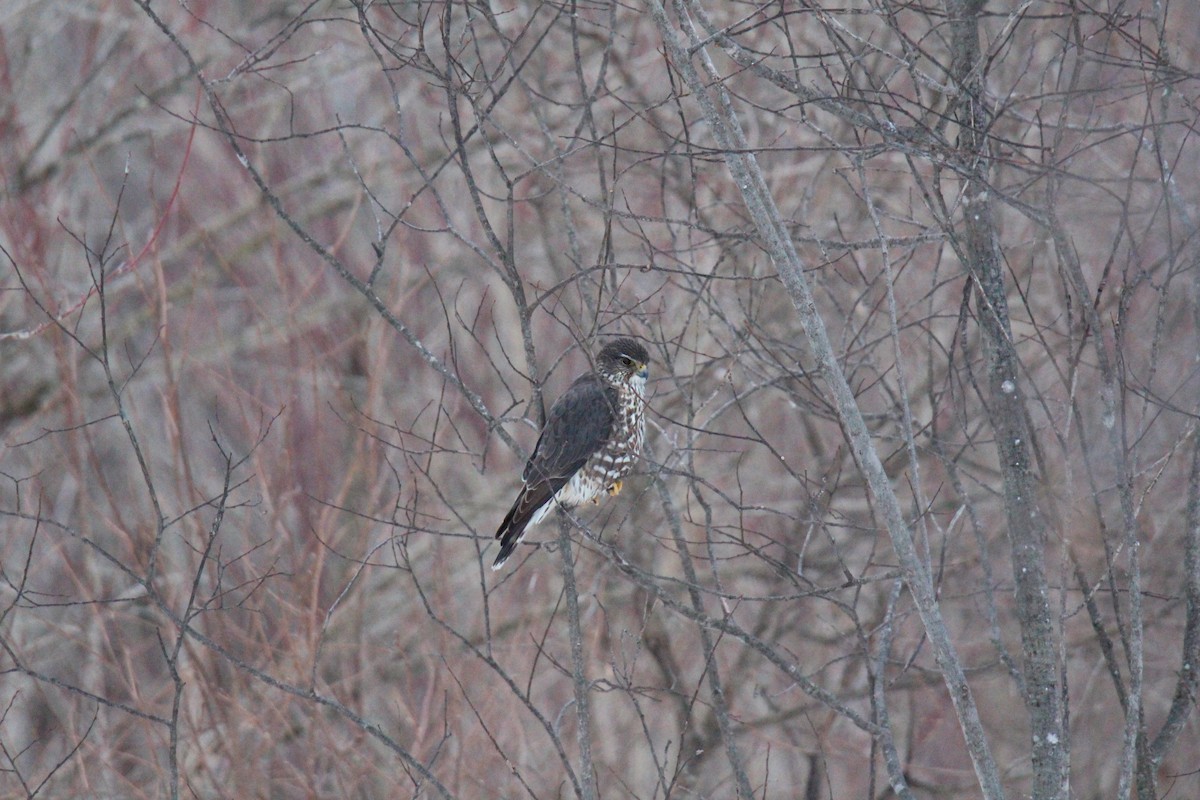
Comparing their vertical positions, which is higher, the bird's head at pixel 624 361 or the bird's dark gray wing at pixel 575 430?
the bird's head at pixel 624 361

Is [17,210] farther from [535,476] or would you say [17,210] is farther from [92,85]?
[535,476]

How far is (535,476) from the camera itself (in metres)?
4.71

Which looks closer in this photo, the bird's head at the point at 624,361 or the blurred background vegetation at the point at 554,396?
the blurred background vegetation at the point at 554,396

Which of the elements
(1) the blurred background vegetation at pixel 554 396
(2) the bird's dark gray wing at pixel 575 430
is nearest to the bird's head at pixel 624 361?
(2) the bird's dark gray wing at pixel 575 430

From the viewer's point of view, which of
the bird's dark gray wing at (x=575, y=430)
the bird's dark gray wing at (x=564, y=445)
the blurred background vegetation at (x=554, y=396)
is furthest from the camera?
the bird's dark gray wing at (x=575, y=430)

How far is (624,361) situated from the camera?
5145 mm

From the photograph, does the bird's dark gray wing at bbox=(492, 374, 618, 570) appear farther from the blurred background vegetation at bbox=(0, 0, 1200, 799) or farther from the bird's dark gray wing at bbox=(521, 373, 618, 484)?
the blurred background vegetation at bbox=(0, 0, 1200, 799)

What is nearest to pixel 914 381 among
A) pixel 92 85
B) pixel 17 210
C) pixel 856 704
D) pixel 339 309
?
pixel 856 704

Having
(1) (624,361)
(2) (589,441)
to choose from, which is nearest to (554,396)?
(1) (624,361)

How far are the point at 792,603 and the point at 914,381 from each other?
5.23ft

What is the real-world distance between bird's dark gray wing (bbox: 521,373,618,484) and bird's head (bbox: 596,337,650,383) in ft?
0.43

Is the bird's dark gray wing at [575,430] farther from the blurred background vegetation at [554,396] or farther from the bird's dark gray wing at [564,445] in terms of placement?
the blurred background vegetation at [554,396]

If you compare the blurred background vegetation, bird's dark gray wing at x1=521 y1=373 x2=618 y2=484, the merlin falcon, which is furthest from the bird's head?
the blurred background vegetation

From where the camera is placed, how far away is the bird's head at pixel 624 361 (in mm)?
5090
